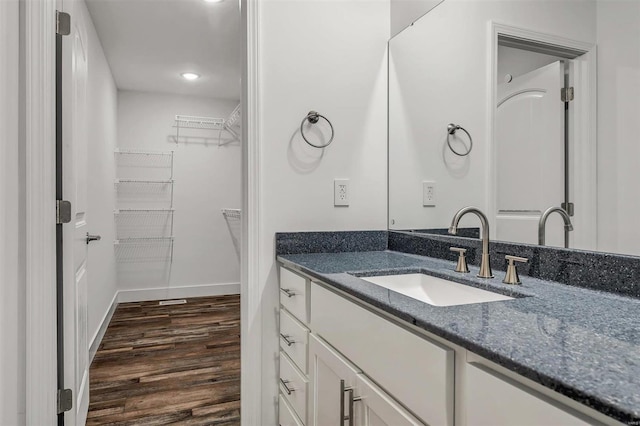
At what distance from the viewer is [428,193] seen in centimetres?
182

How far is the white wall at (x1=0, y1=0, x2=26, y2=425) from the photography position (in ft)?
4.48

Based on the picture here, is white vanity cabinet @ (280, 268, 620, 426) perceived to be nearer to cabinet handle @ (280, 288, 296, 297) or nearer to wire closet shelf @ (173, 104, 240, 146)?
cabinet handle @ (280, 288, 296, 297)

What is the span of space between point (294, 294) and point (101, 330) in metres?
2.40

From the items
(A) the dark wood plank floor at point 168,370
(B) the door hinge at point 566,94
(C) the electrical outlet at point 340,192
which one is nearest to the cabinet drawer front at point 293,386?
(A) the dark wood plank floor at point 168,370

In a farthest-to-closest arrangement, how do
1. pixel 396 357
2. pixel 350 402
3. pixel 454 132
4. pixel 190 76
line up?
1. pixel 190 76
2. pixel 454 132
3. pixel 350 402
4. pixel 396 357

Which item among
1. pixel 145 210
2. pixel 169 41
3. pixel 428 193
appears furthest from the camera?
pixel 145 210

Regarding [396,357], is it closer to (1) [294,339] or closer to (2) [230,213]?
(1) [294,339]

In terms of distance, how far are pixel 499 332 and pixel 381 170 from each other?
1347mm

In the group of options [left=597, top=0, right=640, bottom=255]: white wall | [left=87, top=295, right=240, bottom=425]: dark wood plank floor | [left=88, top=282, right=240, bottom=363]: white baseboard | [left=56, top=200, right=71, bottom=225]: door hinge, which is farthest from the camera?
[left=88, top=282, right=240, bottom=363]: white baseboard

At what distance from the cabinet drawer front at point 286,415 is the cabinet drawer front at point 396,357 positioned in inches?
18.6

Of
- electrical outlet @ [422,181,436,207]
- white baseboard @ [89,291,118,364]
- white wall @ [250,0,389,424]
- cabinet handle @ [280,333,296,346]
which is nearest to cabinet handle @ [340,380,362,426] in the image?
cabinet handle @ [280,333,296,346]

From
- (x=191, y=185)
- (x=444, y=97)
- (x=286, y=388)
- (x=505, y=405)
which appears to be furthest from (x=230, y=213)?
(x=505, y=405)

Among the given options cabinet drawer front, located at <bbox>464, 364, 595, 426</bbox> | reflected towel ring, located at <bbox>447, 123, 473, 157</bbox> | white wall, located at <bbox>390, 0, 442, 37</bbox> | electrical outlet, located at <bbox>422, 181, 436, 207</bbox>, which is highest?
white wall, located at <bbox>390, 0, 442, 37</bbox>

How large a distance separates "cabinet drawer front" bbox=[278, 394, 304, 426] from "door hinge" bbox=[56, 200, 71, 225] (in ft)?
3.75
